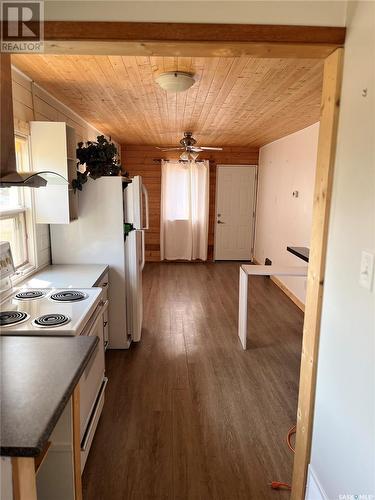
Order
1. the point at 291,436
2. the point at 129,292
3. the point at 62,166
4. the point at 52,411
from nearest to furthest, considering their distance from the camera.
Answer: the point at 52,411
the point at 291,436
the point at 62,166
the point at 129,292

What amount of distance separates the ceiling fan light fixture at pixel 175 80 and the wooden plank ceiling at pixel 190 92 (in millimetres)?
41

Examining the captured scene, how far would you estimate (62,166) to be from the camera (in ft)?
8.97

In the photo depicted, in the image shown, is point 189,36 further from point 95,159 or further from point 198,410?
point 198,410

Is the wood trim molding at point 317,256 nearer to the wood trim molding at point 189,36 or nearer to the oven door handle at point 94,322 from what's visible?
the wood trim molding at point 189,36

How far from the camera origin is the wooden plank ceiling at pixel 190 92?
2338mm

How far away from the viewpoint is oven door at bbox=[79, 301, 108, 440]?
1917 mm

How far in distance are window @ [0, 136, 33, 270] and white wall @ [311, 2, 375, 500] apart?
2.33 metres

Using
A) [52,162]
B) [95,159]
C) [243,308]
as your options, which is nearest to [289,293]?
[243,308]

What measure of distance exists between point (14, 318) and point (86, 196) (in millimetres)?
1581

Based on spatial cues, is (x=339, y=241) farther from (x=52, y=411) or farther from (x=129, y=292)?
(x=129, y=292)

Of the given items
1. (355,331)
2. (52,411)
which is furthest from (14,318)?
(355,331)

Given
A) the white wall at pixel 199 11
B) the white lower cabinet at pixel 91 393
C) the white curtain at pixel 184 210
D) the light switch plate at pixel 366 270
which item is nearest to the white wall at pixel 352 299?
the light switch plate at pixel 366 270

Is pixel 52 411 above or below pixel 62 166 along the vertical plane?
below

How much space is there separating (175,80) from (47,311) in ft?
6.31
